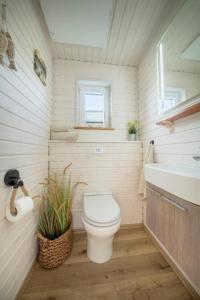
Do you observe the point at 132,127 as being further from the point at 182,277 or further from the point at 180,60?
the point at 182,277

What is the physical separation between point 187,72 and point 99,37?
1028 mm

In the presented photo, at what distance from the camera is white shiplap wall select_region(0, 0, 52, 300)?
0.82m

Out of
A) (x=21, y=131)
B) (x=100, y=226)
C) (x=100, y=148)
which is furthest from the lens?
(x=100, y=148)

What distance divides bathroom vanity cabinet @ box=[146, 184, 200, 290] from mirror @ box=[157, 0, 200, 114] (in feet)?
2.72

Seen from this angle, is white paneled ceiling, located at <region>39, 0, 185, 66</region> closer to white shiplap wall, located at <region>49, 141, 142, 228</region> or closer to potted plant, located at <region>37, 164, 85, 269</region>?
white shiplap wall, located at <region>49, 141, 142, 228</region>

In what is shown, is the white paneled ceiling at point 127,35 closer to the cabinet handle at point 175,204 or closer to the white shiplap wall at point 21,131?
the white shiplap wall at point 21,131

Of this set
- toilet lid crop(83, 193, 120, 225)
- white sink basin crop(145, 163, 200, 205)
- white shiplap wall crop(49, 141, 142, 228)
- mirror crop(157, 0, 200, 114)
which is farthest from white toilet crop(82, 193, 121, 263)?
mirror crop(157, 0, 200, 114)

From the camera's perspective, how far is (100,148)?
1.83 metres

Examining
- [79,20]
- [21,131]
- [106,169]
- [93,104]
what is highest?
[79,20]

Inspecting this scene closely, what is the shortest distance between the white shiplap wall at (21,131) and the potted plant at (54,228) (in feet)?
0.35

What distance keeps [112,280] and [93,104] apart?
2.06 metres

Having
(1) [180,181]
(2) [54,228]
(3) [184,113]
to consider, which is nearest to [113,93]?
(3) [184,113]

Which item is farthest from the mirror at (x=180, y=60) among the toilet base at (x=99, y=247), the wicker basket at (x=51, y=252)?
the wicker basket at (x=51, y=252)

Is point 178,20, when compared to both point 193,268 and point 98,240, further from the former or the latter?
point 98,240
